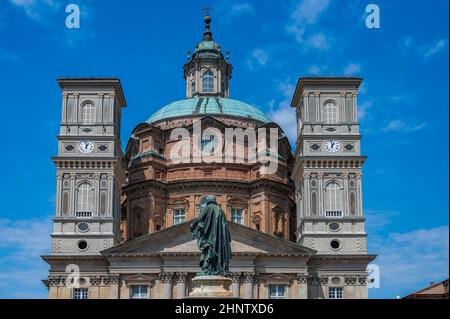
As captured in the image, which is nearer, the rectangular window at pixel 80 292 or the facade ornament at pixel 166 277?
the facade ornament at pixel 166 277

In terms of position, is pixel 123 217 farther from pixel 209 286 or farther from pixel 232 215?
pixel 209 286

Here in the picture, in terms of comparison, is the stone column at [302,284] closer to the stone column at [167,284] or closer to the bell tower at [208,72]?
the stone column at [167,284]

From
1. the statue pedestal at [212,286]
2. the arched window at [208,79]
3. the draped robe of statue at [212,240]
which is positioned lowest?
the statue pedestal at [212,286]

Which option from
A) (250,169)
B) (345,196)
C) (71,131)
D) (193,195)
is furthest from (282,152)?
(71,131)

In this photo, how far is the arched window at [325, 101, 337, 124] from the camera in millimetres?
70312

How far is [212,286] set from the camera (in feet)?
96.2

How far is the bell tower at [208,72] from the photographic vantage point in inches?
3489

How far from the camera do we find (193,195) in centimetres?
7769

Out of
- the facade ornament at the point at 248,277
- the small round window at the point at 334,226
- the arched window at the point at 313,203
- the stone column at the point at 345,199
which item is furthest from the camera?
the arched window at the point at 313,203

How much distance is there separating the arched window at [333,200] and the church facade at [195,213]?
3.2 inches

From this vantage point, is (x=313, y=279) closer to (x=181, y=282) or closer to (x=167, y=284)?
(x=181, y=282)

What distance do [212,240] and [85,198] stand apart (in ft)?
131

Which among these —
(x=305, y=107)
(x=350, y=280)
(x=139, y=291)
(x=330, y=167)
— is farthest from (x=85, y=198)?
(x=350, y=280)

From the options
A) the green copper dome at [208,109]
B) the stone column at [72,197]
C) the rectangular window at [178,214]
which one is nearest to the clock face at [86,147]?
the stone column at [72,197]
